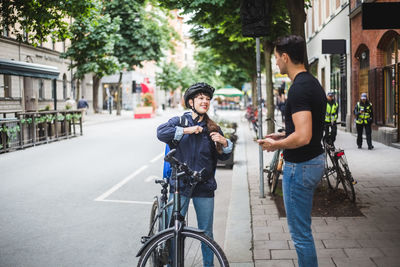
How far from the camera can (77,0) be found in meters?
14.0

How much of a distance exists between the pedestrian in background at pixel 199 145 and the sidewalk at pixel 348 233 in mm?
1067

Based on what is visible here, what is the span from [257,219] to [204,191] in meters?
2.53

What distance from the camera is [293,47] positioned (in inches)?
129

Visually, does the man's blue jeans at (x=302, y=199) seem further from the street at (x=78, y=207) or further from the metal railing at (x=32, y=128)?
the metal railing at (x=32, y=128)

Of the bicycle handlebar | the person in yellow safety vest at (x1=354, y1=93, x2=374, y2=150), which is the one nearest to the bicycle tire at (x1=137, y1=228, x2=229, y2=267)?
the bicycle handlebar

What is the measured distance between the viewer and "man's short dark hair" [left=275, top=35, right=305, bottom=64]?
3.27 m

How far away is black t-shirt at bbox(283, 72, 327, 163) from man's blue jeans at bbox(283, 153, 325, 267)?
0.06m

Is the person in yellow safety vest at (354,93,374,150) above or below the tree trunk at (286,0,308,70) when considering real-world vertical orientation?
below

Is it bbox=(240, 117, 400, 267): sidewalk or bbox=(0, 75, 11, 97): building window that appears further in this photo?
bbox=(0, 75, 11, 97): building window

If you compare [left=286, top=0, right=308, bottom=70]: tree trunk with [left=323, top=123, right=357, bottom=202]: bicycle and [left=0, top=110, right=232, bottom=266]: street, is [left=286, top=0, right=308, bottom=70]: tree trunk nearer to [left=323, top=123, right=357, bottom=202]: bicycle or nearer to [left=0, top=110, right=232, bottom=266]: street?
[left=323, top=123, right=357, bottom=202]: bicycle

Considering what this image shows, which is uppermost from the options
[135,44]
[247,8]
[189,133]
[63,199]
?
[135,44]

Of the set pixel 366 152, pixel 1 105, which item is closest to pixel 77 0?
pixel 366 152

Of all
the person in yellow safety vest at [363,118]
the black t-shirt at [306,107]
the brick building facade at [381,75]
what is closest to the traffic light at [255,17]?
the black t-shirt at [306,107]

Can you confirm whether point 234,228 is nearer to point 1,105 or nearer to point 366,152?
point 366,152
